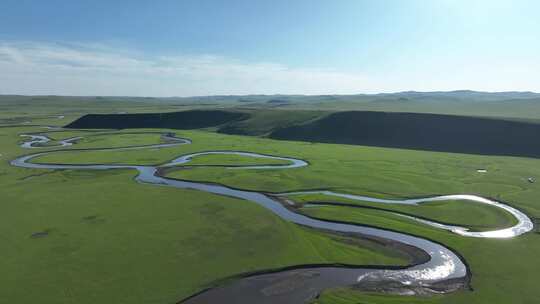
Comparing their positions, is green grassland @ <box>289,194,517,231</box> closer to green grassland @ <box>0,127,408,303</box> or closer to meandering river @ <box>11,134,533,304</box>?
meandering river @ <box>11,134,533,304</box>

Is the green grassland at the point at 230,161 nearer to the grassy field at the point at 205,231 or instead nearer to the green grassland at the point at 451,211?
the grassy field at the point at 205,231

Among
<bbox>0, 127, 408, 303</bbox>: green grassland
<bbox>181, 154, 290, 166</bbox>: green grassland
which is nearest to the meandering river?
<bbox>0, 127, 408, 303</bbox>: green grassland

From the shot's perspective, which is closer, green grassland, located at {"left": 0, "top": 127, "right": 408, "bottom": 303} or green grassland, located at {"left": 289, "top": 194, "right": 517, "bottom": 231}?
green grassland, located at {"left": 0, "top": 127, "right": 408, "bottom": 303}

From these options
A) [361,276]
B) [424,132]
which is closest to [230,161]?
[361,276]

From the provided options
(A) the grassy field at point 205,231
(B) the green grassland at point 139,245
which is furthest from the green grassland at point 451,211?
(B) the green grassland at point 139,245

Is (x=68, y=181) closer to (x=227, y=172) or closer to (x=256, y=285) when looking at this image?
(x=227, y=172)
